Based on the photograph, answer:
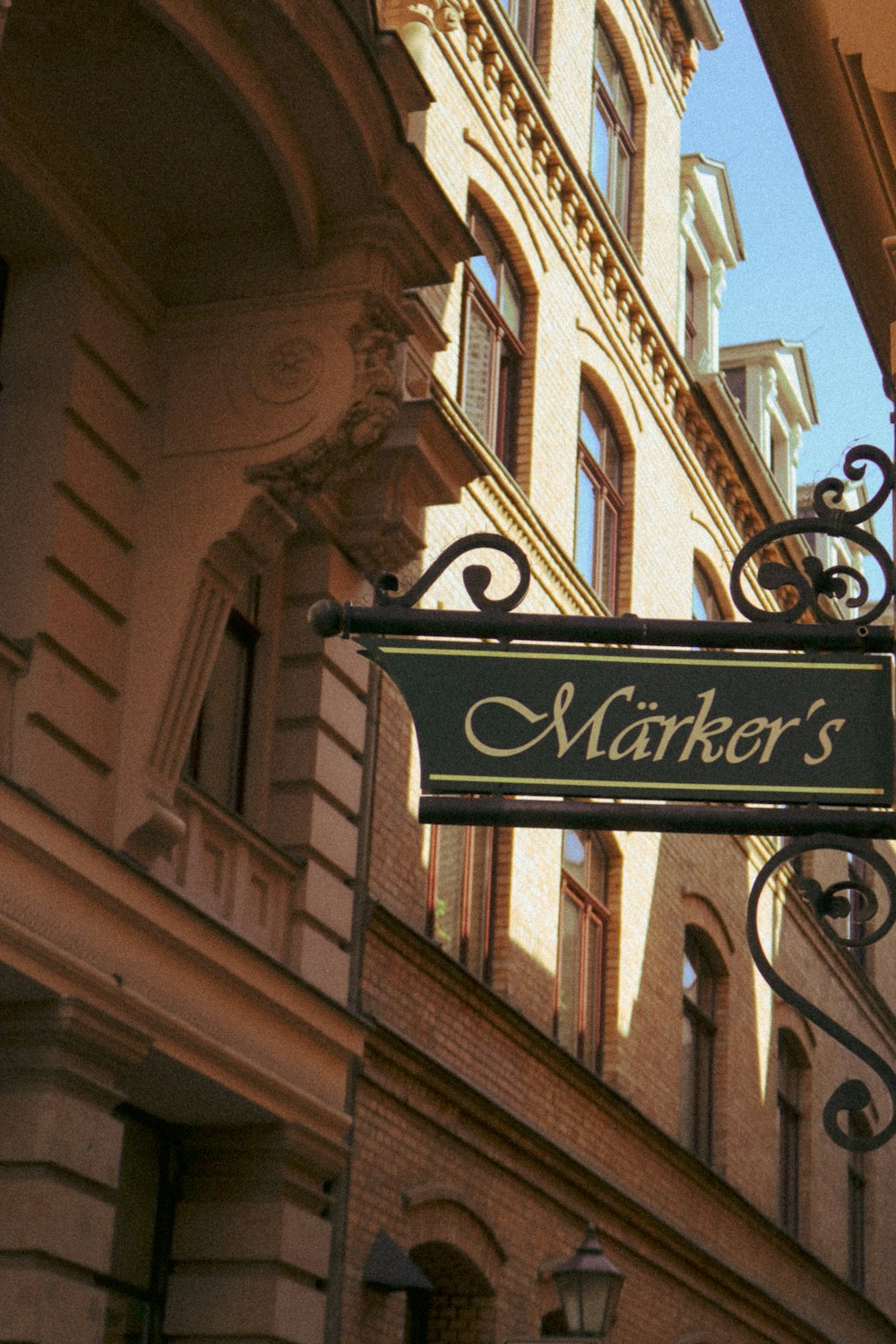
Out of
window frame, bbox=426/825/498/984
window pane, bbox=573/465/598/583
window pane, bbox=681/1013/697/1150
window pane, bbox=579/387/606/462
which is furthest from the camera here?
window pane, bbox=681/1013/697/1150

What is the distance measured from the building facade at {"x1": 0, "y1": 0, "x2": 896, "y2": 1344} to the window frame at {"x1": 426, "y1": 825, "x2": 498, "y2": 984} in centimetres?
6

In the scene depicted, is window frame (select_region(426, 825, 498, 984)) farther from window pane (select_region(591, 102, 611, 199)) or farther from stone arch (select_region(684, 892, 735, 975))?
window pane (select_region(591, 102, 611, 199))

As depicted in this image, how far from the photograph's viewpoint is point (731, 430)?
23.8m

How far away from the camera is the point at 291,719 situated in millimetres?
12648

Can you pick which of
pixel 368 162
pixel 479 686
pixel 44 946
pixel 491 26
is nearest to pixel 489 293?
pixel 491 26

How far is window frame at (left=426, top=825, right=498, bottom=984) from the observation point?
14797 millimetres

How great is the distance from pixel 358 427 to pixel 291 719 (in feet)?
8.28

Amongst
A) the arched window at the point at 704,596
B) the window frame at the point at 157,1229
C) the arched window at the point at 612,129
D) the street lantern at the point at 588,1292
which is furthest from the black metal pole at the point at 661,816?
the arched window at the point at 704,596

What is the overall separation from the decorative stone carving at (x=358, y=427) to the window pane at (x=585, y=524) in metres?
8.27

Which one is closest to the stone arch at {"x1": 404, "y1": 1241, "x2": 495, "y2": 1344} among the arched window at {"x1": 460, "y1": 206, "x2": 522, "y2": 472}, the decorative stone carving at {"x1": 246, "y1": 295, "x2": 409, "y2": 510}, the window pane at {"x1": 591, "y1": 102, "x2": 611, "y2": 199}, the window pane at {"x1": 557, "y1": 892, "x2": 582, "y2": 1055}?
the window pane at {"x1": 557, "y1": 892, "x2": 582, "y2": 1055}

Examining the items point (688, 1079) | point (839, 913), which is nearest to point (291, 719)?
point (839, 913)

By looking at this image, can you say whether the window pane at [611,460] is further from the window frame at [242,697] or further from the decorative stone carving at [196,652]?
the decorative stone carving at [196,652]

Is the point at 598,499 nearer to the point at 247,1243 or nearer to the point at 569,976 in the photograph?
the point at 569,976

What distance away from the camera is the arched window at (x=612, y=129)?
21.4 meters
